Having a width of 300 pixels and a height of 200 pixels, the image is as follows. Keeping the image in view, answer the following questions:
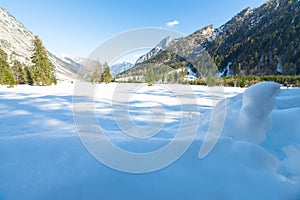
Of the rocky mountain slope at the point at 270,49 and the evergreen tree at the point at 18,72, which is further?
the rocky mountain slope at the point at 270,49

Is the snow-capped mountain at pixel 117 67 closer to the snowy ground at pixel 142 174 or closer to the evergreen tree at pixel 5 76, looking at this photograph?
the snowy ground at pixel 142 174

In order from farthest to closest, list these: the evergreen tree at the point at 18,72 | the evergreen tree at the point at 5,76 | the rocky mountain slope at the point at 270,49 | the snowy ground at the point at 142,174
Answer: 1. the rocky mountain slope at the point at 270,49
2. the evergreen tree at the point at 18,72
3. the evergreen tree at the point at 5,76
4. the snowy ground at the point at 142,174

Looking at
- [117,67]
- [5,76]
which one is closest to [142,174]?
[117,67]

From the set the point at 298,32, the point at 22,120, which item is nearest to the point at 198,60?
the point at 22,120

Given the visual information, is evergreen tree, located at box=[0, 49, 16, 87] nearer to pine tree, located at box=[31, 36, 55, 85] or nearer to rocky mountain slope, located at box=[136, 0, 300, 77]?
pine tree, located at box=[31, 36, 55, 85]

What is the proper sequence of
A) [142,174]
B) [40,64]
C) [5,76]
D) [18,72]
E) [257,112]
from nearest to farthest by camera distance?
[142,174]
[257,112]
[5,76]
[40,64]
[18,72]

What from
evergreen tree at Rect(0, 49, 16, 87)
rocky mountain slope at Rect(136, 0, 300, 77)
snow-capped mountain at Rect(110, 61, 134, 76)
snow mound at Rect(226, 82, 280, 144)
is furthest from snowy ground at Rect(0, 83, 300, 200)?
rocky mountain slope at Rect(136, 0, 300, 77)

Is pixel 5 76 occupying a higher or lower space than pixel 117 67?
higher

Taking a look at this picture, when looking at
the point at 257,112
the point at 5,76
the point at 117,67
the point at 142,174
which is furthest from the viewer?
the point at 5,76

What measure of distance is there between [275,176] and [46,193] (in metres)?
2.18

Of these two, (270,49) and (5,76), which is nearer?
(5,76)

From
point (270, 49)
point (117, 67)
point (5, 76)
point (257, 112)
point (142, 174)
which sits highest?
point (270, 49)

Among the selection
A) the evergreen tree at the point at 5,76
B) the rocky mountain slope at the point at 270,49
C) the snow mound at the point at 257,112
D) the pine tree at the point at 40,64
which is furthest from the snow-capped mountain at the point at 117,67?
the rocky mountain slope at the point at 270,49

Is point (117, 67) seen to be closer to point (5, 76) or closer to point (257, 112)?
point (257, 112)
